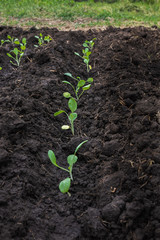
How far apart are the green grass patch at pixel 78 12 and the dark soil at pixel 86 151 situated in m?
3.43

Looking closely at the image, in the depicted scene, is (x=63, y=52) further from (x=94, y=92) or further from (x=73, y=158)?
(x=73, y=158)

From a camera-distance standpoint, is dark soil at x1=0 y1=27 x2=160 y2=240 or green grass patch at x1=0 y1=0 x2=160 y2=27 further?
green grass patch at x1=0 y1=0 x2=160 y2=27

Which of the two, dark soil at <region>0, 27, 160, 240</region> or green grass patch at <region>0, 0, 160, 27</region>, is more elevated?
dark soil at <region>0, 27, 160, 240</region>

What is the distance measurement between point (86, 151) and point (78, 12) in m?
6.17

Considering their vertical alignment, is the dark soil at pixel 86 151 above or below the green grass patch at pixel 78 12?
above

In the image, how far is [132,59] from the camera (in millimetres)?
3891

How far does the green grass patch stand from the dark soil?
343 centimetres

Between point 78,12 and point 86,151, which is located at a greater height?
point 86,151

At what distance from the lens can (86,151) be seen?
2.68 metres

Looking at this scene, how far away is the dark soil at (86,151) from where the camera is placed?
6.17 feet

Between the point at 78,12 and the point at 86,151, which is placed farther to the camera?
the point at 78,12

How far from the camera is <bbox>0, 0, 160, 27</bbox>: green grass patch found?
7258 mm

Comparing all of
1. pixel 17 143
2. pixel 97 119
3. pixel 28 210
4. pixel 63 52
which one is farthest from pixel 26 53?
pixel 28 210

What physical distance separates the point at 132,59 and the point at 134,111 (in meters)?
1.31
